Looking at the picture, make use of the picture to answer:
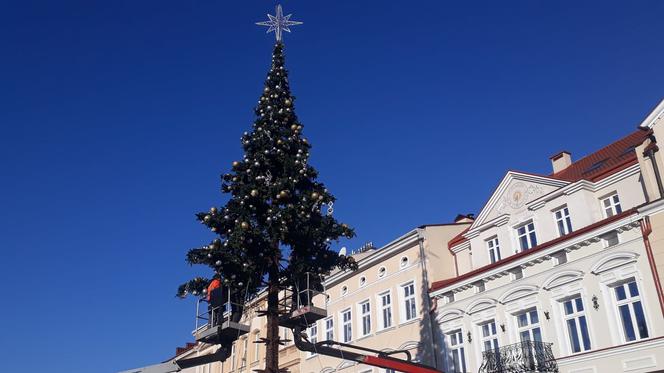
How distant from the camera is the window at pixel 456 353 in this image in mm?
27734

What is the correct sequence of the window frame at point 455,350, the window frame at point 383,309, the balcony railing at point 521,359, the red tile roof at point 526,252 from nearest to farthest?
the red tile roof at point 526,252
the balcony railing at point 521,359
the window frame at point 455,350
the window frame at point 383,309

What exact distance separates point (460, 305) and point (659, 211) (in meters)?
10.1

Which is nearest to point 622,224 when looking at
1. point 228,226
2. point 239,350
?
point 228,226

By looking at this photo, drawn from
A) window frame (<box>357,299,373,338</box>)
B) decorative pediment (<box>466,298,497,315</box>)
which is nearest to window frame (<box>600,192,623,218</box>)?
decorative pediment (<box>466,298,497,315</box>)

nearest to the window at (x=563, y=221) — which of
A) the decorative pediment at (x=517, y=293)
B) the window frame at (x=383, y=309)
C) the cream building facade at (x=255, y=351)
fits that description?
the decorative pediment at (x=517, y=293)

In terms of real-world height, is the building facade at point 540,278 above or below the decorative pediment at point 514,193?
below

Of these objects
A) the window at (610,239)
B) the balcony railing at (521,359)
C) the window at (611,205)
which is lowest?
the balcony railing at (521,359)

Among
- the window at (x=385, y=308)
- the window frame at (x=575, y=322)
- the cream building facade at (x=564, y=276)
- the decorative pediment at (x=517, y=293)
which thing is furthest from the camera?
the window at (x=385, y=308)

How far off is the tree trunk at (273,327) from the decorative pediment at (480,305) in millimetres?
11108

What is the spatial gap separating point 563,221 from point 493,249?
410cm

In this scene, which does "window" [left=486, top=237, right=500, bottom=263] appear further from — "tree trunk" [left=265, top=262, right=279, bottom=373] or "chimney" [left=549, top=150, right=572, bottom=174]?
"tree trunk" [left=265, top=262, right=279, bottom=373]

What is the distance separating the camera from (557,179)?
2586 cm

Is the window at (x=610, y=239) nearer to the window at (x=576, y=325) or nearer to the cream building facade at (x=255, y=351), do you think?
the window at (x=576, y=325)

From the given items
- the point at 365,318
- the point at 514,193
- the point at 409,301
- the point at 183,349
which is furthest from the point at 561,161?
the point at 183,349
